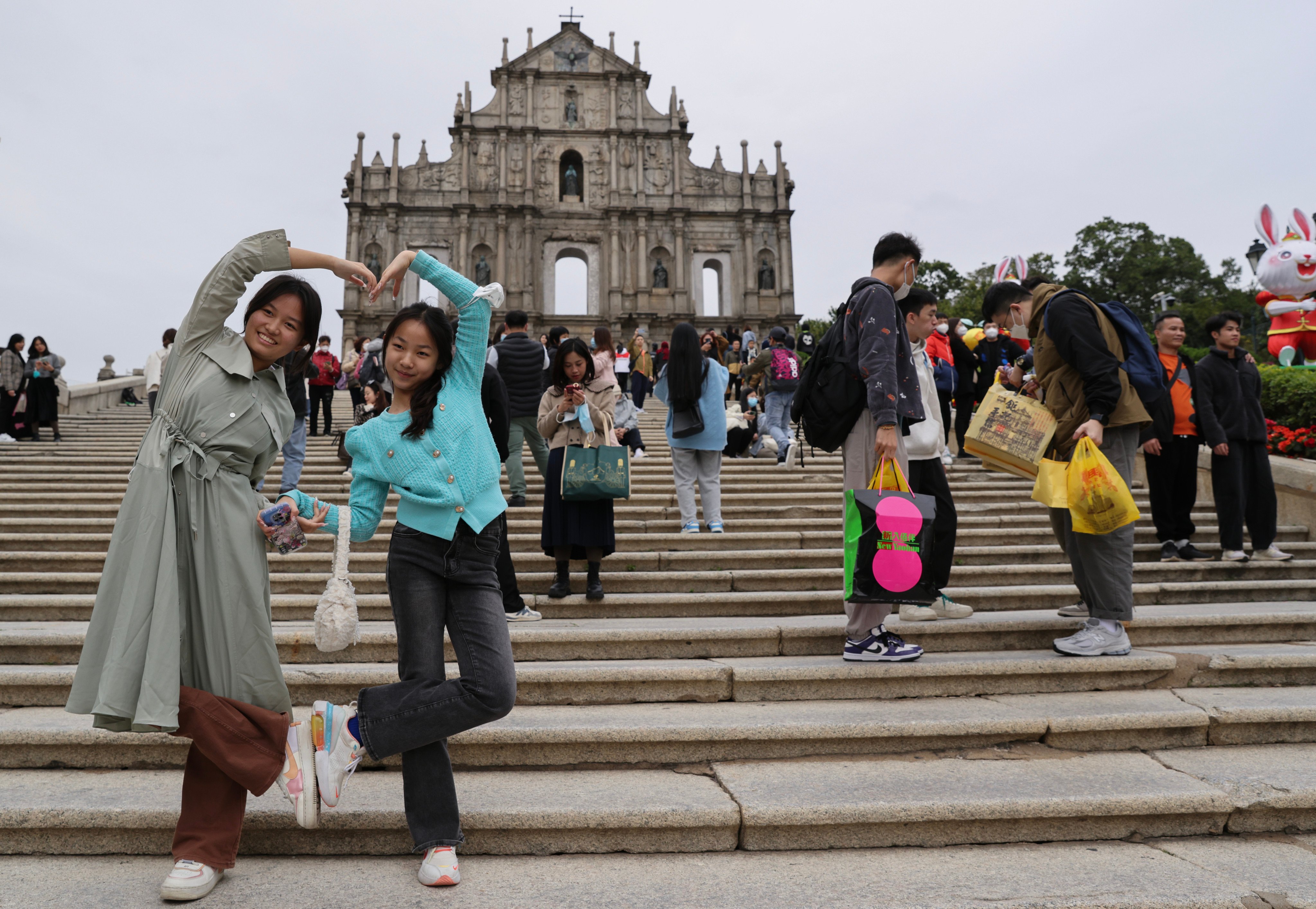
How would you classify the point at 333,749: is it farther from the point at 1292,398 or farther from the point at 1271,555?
the point at 1292,398

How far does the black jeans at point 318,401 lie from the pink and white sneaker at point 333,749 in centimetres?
955

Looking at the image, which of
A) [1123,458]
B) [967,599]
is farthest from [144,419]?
[1123,458]

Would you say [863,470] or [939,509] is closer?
[863,470]

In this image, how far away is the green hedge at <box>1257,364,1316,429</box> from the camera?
27.1 ft

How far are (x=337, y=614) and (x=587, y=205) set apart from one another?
3568 cm

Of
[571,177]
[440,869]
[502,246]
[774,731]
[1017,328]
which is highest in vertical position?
[571,177]

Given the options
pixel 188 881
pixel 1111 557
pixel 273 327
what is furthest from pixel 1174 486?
pixel 188 881

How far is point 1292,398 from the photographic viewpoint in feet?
27.6

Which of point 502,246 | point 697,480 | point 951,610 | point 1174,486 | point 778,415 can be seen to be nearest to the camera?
point 951,610

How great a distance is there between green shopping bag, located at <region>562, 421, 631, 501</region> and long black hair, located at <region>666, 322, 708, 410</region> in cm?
158

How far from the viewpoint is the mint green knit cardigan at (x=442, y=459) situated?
2412 millimetres

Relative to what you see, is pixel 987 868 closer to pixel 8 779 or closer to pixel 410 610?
pixel 410 610

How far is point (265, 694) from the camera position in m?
2.35

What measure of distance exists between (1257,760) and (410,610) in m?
3.17
